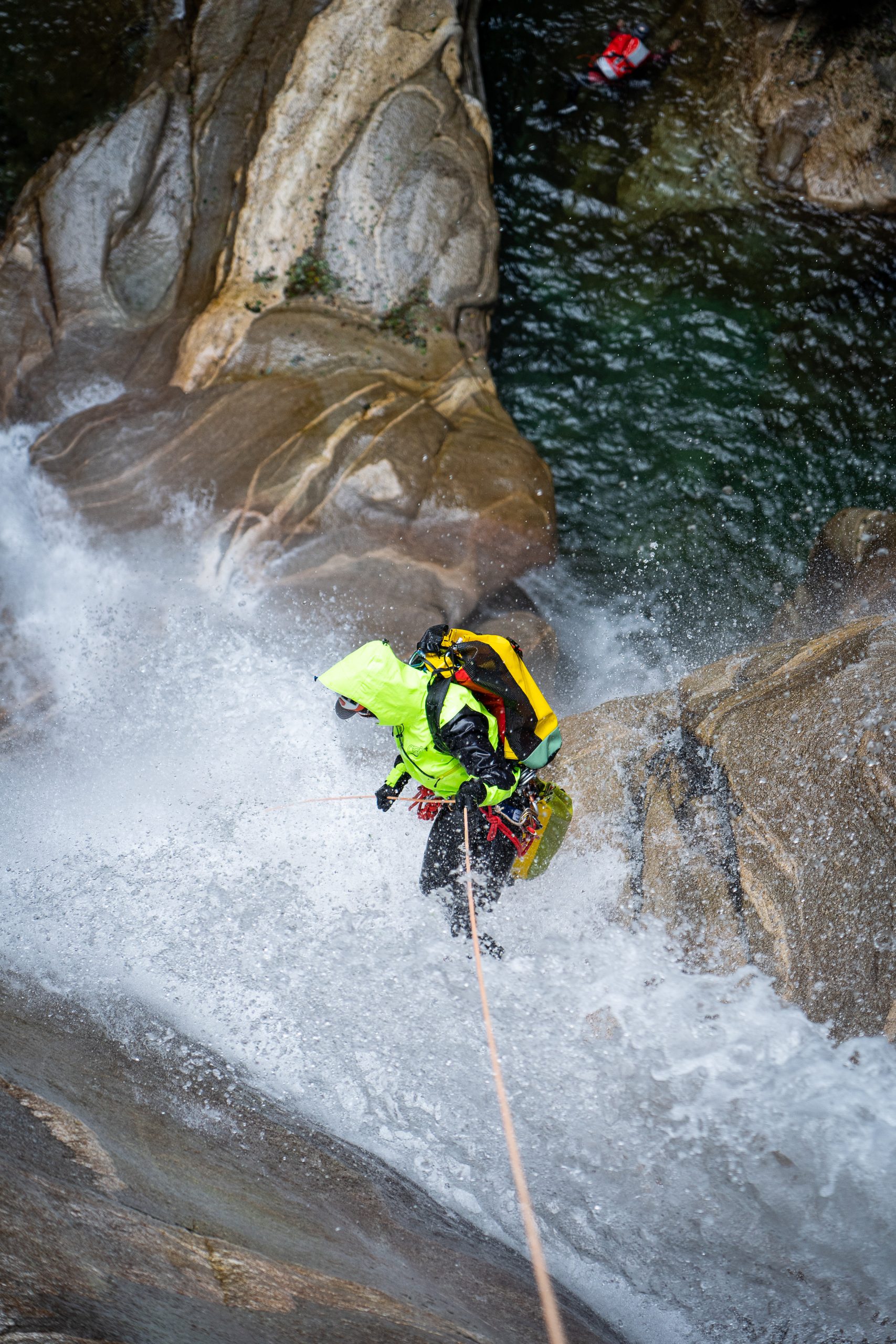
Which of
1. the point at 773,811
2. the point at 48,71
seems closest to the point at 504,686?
the point at 773,811

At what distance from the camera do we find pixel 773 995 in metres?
4.41

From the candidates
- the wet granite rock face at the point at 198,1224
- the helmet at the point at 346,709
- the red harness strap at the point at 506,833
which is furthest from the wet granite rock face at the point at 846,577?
the wet granite rock face at the point at 198,1224

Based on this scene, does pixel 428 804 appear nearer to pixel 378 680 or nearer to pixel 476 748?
pixel 476 748

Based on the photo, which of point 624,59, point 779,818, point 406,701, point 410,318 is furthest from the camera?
point 624,59

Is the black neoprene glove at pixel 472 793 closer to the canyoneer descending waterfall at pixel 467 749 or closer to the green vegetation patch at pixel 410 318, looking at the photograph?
the canyoneer descending waterfall at pixel 467 749

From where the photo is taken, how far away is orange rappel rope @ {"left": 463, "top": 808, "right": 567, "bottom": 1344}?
3487 millimetres

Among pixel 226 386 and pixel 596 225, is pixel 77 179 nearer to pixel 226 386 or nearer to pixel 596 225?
pixel 226 386

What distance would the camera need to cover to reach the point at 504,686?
4.23 m

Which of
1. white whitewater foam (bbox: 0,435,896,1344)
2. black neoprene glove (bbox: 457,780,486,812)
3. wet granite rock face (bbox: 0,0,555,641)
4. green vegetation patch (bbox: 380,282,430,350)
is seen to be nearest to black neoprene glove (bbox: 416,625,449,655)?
black neoprene glove (bbox: 457,780,486,812)

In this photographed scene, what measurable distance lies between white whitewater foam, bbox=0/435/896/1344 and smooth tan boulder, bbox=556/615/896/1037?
0.21 m

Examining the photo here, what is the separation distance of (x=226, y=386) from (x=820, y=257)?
18.4ft

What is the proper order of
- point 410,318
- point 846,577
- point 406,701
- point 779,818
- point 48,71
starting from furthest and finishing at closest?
point 48,71
point 410,318
point 846,577
point 779,818
point 406,701

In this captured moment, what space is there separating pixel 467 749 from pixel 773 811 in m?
1.75

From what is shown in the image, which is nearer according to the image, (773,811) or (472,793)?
(472,793)
